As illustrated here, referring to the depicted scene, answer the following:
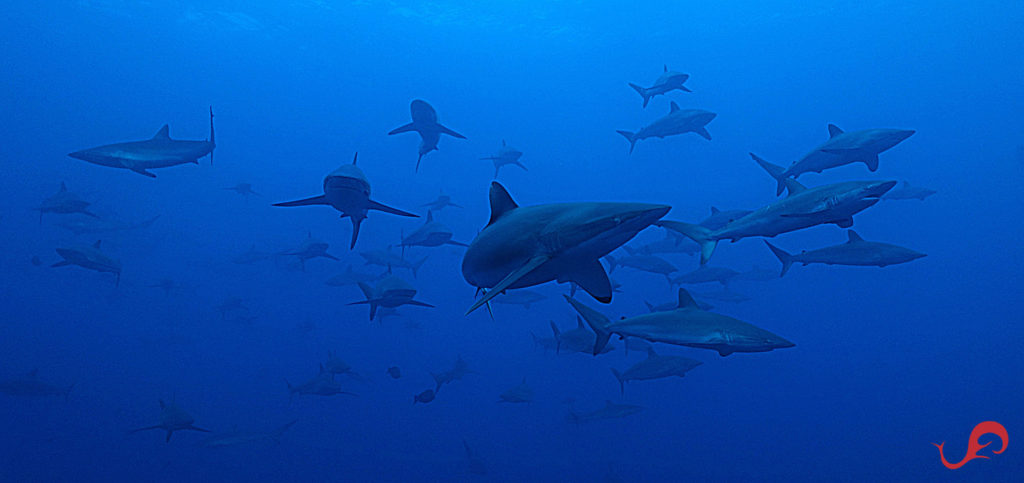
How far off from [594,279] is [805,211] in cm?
217

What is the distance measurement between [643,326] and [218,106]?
63.1 metres

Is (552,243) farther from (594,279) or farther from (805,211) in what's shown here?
(805,211)

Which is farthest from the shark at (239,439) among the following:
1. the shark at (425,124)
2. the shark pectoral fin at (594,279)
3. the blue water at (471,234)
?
the shark pectoral fin at (594,279)

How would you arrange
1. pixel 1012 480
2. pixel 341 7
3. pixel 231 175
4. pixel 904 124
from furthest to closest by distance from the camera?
pixel 231 175 → pixel 904 124 → pixel 341 7 → pixel 1012 480

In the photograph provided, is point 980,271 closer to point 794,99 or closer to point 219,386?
point 794,99

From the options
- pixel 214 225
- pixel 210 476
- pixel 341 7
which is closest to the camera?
pixel 210 476

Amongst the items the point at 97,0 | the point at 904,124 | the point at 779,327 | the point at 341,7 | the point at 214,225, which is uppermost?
the point at 904,124

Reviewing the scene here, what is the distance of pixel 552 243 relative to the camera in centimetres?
269

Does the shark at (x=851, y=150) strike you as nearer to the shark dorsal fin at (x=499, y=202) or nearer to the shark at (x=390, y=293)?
the shark dorsal fin at (x=499, y=202)

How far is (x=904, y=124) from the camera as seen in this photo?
5325 cm

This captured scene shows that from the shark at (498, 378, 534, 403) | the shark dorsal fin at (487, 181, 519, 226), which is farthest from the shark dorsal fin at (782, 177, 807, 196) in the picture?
the shark at (498, 378, 534, 403)

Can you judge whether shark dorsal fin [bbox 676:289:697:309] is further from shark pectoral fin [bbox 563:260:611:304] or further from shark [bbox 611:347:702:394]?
shark [bbox 611:347:702:394]

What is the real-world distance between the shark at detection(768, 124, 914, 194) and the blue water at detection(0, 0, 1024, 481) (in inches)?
444

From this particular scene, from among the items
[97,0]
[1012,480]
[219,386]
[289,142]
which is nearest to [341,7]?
[97,0]
